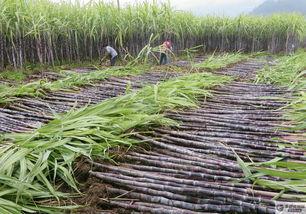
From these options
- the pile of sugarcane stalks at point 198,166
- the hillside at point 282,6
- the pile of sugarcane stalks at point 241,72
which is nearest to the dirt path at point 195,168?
the pile of sugarcane stalks at point 198,166

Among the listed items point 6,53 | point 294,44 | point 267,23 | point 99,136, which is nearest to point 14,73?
point 6,53

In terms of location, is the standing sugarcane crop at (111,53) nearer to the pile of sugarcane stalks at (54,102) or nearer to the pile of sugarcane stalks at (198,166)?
the pile of sugarcane stalks at (54,102)

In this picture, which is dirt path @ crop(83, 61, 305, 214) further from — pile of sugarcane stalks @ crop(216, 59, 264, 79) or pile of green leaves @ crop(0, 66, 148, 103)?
pile of sugarcane stalks @ crop(216, 59, 264, 79)

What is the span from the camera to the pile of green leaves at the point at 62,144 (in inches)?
79.5

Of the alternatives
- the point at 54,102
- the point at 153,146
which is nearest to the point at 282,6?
the point at 54,102

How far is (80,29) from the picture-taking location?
8266 mm

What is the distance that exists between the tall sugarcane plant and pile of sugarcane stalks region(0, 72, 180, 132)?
7.34ft

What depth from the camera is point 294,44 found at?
15.7 metres

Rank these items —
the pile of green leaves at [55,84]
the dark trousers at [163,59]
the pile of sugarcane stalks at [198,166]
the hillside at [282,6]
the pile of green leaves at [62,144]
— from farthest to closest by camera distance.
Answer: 1. the hillside at [282,6]
2. the dark trousers at [163,59]
3. the pile of green leaves at [55,84]
4. the pile of green leaves at [62,144]
5. the pile of sugarcane stalks at [198,166]

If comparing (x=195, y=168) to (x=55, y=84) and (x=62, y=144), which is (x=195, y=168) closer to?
(x=62, y=144)

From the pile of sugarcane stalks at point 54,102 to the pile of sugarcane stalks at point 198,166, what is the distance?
3.48 feet

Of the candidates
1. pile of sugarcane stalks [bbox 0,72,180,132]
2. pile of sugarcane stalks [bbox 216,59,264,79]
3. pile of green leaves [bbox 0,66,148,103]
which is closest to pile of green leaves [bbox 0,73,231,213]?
pile of sugarcane stalks [bbox 0,72,180,132]

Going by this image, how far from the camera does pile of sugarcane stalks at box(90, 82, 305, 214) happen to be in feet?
6.14

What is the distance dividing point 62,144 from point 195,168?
0.85m
